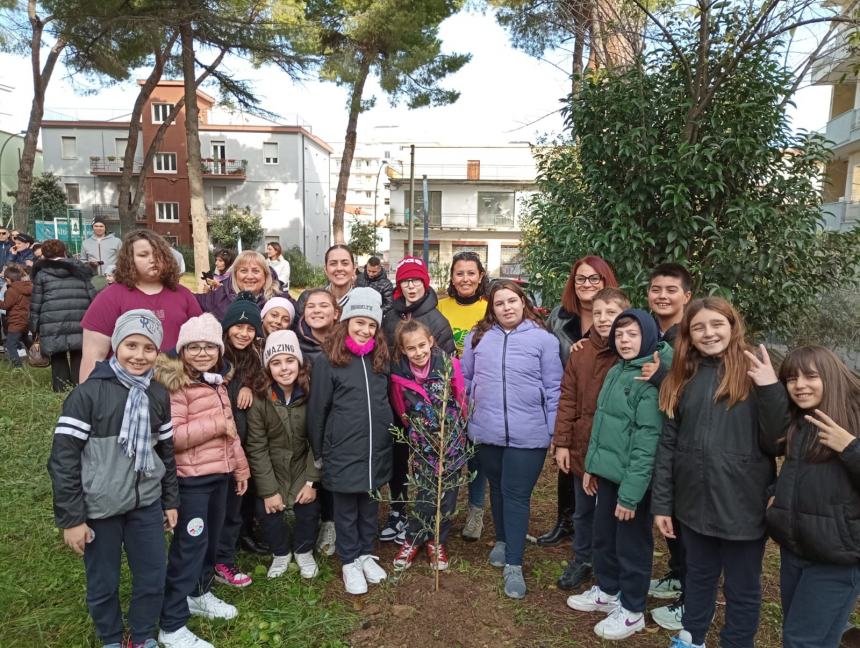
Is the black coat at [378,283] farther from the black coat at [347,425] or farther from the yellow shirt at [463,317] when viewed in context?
the black coat at [347,425]

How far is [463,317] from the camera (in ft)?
13.9

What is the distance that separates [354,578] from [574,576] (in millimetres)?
1260

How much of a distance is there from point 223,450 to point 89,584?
775mm

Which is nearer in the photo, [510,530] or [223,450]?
[223,450]

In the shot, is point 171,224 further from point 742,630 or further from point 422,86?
point 742,630

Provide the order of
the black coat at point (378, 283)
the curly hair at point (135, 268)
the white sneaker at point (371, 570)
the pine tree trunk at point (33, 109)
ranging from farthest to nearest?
1. the pine tree trunk at point (33, 109)
2. the black coat at point (378, 283)
3. the white sneaker at point (371, 570)
4. the curly hair at point (135, 268)

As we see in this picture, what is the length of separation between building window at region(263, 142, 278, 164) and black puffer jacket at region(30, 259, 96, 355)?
32.0 metres

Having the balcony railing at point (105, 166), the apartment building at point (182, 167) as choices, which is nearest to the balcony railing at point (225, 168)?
the apartment building at point (182, 167)

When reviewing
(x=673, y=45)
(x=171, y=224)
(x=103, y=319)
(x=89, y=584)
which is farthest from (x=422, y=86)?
(x=171, y=224)

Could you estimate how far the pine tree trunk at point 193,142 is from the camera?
14648 mm

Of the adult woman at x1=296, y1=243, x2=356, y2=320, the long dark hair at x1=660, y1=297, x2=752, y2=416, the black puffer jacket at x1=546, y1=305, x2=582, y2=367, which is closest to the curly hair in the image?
the adult woman at x1=296, y1=243, x2=356, y2=320

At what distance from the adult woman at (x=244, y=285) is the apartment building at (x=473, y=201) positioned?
33158 millimetres

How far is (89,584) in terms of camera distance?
99.8 inches

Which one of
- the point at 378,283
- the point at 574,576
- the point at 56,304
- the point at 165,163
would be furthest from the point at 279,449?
the point at 165,163
